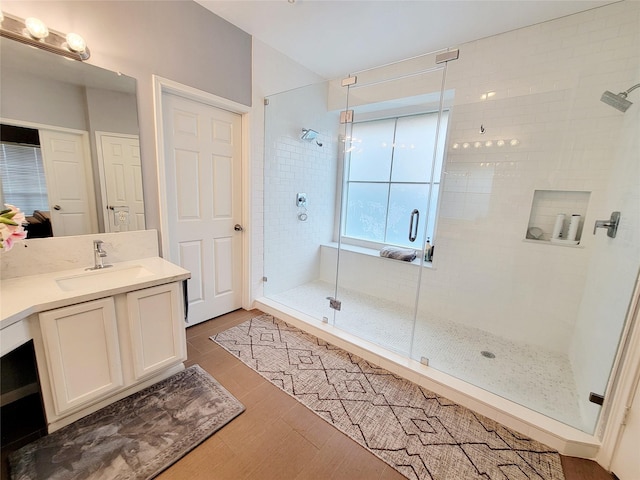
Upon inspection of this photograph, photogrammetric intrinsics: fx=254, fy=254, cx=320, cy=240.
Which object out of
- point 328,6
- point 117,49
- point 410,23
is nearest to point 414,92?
point 410,23

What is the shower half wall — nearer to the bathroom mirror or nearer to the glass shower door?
the glass shower door

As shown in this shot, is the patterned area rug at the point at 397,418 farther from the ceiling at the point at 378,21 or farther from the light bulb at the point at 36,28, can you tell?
the ceiling at the point at 378,21

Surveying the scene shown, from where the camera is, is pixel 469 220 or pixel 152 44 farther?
pixel 469 220

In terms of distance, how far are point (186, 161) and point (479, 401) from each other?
291 centimetres

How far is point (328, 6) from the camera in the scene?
6.61 ft

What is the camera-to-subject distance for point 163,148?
80.3 inches

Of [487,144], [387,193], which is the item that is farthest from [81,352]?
[487,144]

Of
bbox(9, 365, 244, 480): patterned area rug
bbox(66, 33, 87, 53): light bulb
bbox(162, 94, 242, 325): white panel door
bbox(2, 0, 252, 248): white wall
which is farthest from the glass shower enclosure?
bbox(66, 33, 87, 53): light bulb

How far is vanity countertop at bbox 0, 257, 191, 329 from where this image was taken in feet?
3.92

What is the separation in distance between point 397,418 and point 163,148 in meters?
2.59

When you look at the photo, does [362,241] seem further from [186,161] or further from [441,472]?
[441,472]

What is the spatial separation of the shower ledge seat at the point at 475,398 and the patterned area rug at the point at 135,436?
105 cm

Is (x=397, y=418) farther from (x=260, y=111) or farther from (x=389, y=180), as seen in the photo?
Answer: (x=260, y=111)

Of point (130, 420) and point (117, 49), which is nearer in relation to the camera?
point (130, 420)
